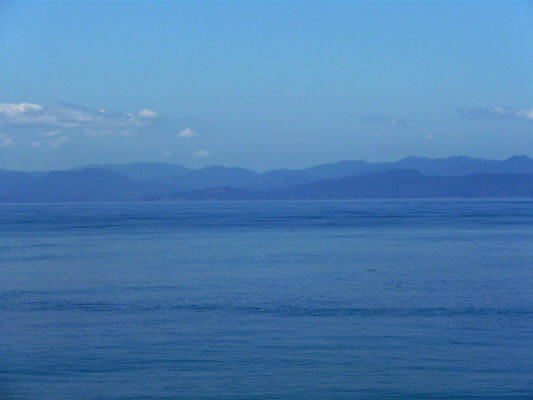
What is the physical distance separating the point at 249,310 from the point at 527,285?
12.1 metres

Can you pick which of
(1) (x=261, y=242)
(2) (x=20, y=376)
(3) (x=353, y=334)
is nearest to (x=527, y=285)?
(3) (x=353, y=334)

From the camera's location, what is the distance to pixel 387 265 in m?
36.9

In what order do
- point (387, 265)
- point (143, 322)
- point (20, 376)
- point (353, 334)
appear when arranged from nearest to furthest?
point (20, 376), point (353, 334), point (143, 322), point (387, 265)

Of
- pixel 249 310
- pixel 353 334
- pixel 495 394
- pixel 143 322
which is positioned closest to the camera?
pixel 495 394

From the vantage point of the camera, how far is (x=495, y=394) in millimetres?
15734

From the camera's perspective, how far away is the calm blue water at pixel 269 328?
1652 centimetres

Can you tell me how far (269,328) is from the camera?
2102cm

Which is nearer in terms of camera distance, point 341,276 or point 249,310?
point 249,310

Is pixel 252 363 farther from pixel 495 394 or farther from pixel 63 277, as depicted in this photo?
pixel 63 277

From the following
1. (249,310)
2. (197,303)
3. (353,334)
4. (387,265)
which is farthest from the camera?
(387,265)

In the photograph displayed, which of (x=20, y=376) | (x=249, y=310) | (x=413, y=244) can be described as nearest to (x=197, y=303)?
(x=249, y=310)

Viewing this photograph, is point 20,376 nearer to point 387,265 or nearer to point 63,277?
point 63,277

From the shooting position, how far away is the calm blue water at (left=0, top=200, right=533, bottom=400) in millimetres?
16516

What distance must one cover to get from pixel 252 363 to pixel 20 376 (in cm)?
545
